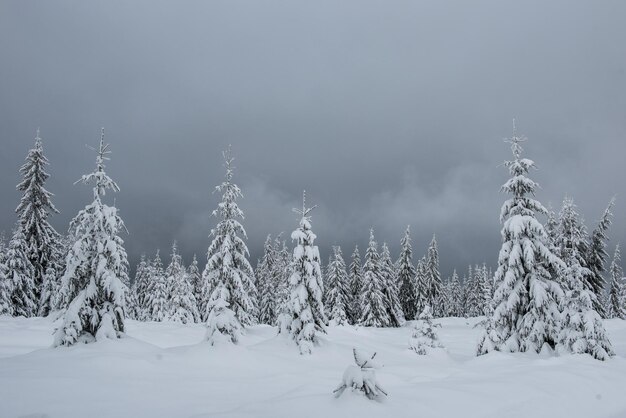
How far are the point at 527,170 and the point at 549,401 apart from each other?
45.5 ft

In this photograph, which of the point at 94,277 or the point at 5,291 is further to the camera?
the point at 5,291

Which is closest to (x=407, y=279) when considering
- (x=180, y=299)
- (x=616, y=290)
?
(x=616, y=290)

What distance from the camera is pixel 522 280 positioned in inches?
842

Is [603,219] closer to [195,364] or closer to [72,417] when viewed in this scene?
[195,364]

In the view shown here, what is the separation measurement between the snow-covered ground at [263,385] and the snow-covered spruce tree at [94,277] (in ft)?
3.11

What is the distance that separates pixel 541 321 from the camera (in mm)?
20438

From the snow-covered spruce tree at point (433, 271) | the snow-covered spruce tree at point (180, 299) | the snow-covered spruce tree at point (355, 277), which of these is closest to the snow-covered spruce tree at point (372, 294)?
the snow-covered spruce tree at point (355, 277)

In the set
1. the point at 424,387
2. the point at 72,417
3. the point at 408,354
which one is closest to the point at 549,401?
the point at 424,387

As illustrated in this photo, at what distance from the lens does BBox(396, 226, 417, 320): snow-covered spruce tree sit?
197 feet

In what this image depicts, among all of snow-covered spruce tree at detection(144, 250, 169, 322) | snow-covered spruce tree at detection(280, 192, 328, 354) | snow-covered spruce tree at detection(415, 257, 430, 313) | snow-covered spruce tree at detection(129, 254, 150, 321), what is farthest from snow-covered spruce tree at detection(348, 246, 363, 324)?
snow-covered spruce tree at detection(280, 192, 328, 354)

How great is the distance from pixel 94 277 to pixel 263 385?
862cm

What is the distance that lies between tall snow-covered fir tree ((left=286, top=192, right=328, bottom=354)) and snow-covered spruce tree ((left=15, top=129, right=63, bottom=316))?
71.1 ft

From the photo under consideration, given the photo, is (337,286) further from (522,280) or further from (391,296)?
(522,280)

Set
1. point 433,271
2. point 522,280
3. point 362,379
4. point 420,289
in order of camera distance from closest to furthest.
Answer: point 362,379
point 522,280
point 420,289
point 433,271
